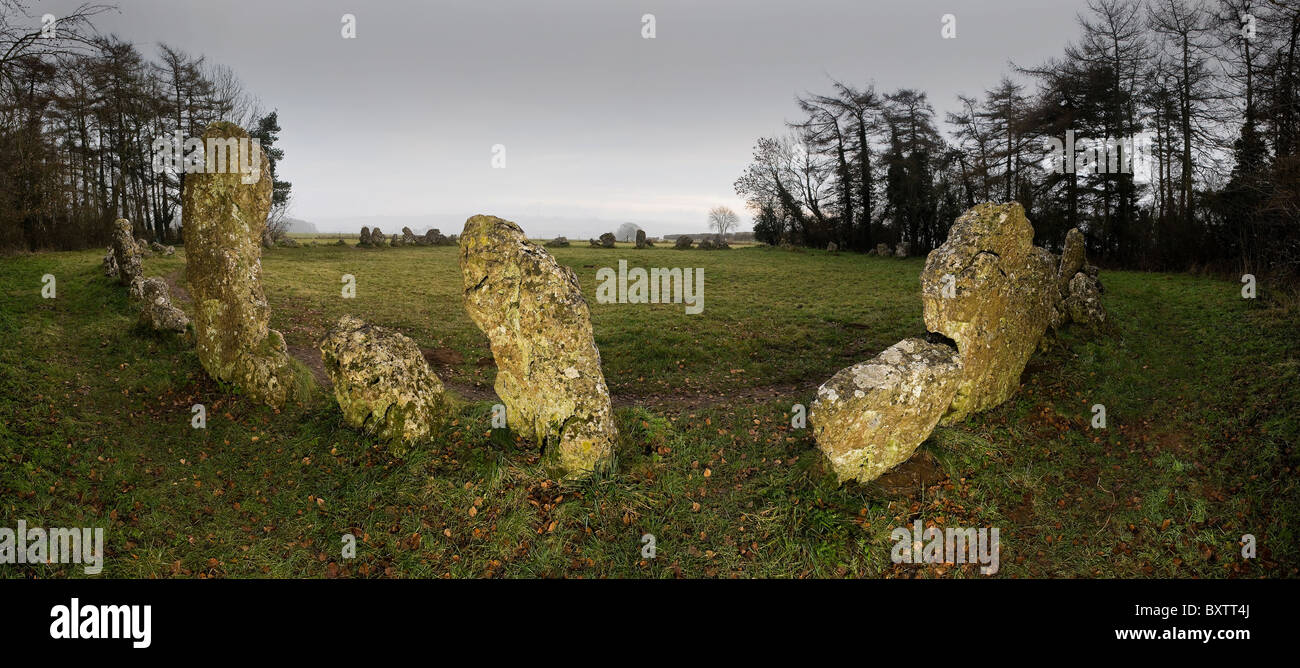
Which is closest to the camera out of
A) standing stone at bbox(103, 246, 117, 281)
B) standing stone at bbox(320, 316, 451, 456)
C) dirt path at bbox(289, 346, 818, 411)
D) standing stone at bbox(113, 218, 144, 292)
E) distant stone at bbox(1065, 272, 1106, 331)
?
standing stone at bbox(320, 316, 451, 456)

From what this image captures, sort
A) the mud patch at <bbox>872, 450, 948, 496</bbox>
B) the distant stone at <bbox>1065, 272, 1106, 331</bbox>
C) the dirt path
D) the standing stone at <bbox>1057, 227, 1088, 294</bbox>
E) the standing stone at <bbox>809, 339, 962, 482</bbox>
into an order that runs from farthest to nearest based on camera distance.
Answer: the standing stone at <bbox>1057, 227, 1088, 294</bbox>, the distant stone at <bbox>1065, 272, 1106, 331</bbox>, the dirt path, the mud patch at <bbox>872, 450, 948, 496</bbox>, the standing stone at <bbox>809, 339, 962, 482</bbox>

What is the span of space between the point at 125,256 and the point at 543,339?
58.7ft

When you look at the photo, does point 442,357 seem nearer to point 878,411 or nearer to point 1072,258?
point 878,411

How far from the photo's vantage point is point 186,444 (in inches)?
418

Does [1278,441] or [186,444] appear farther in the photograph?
[186,444]

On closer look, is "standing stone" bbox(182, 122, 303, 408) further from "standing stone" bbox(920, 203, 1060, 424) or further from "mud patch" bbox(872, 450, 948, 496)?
"standing stone" bbox(920, 203, 1060, 424)

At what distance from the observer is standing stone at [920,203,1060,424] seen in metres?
10.8

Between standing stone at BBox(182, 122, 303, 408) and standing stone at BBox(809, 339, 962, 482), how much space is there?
10.9 m

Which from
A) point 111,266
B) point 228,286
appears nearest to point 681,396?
point 228,286

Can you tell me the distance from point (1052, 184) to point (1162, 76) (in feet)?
19.9

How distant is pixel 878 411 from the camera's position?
9133 mm

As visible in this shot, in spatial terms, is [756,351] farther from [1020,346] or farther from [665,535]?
[665,535]

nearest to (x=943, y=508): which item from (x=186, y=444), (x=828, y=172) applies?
(x=186, y=444)

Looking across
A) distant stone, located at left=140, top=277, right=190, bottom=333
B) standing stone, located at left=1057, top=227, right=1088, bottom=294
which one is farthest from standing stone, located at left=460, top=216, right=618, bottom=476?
standing stone, located at left=1057, top=227, right=1088, bottom=294
